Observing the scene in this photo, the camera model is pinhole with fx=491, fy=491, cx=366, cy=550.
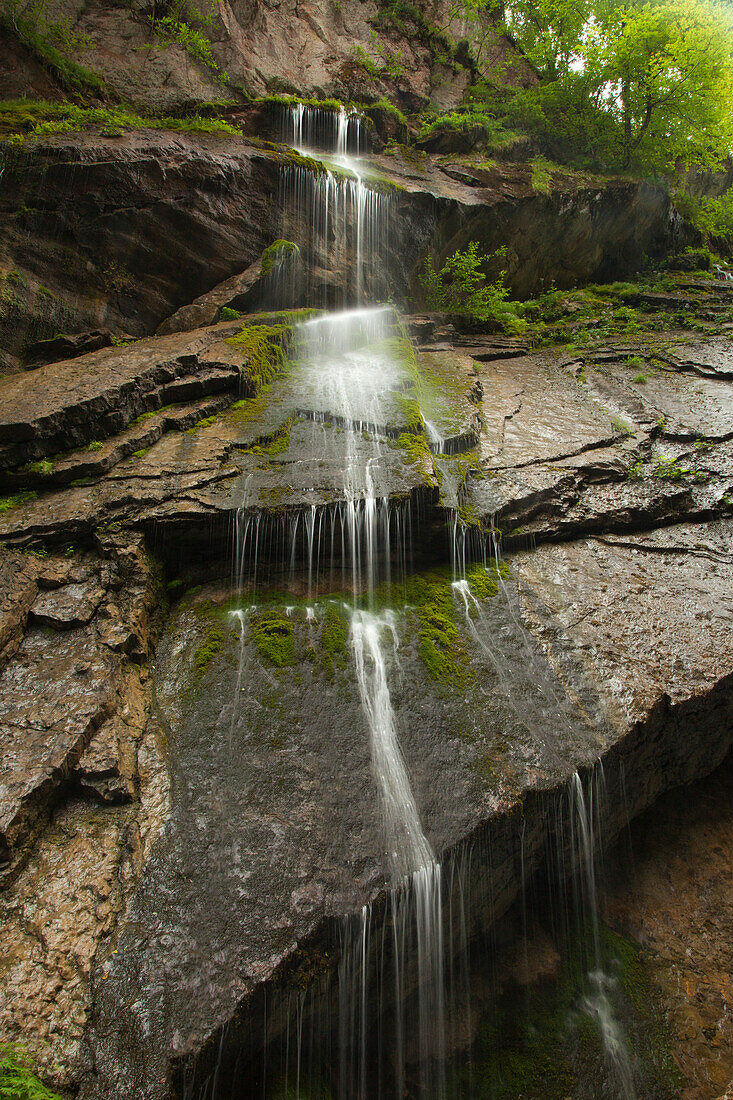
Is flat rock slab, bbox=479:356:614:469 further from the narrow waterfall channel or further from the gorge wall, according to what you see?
the narrow waterfall channel

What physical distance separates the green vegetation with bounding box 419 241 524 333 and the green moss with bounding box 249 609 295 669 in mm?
9797

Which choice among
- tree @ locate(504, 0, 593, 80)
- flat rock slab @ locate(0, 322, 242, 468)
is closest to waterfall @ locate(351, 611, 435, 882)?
flat rock slab @ locate(0, 322, 242, 468)

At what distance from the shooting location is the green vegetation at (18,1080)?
2.15 m

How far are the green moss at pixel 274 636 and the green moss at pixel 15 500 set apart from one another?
274 cm

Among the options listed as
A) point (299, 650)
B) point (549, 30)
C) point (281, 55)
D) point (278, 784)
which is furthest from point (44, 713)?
point (549, 30)

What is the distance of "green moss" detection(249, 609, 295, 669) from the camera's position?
14.6ft

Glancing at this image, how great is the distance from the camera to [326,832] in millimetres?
3342

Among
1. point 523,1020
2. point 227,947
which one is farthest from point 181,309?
point 523,1020

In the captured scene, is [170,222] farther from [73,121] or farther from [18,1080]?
[18,1080]

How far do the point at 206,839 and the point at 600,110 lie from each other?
63.8ft

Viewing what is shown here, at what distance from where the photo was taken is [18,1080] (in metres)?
2.19

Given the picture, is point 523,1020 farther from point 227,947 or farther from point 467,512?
point 467,512

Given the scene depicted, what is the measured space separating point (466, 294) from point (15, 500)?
10577 millimetres

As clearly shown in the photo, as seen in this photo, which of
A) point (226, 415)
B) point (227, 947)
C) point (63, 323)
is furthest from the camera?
point (63, 323)
